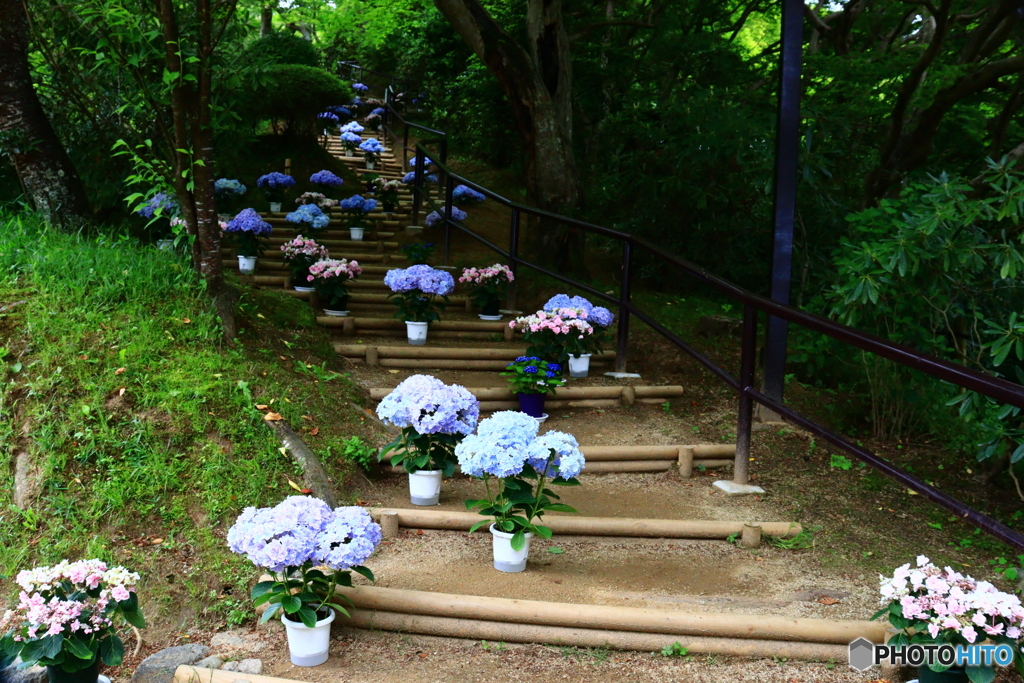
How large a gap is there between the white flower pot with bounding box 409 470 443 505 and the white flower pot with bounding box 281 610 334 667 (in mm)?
1142

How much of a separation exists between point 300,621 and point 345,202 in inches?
267

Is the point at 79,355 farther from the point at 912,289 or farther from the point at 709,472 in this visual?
the point at 912,289

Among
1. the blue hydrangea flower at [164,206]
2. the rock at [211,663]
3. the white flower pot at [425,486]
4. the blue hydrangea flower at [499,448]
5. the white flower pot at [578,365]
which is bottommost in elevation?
the rock at [211,663]

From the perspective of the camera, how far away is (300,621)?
281 centimetres

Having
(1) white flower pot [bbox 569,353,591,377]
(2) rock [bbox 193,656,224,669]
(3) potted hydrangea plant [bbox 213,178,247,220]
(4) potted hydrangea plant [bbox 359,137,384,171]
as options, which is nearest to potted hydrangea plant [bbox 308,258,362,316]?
(1) white flower pot [bbox 569,353,591,377]

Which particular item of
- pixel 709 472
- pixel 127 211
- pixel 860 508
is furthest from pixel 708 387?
pixel 127 211

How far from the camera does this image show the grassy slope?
11.5 feet

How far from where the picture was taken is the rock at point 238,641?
9.73ft

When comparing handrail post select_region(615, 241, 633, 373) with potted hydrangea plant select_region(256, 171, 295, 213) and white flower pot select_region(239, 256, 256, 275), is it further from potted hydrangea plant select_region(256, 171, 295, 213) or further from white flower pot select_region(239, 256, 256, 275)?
potted hydrangea plant select_region(256, 171, 295, 213)

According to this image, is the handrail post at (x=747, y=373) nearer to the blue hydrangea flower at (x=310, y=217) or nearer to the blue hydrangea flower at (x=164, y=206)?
the blue hydrangea flower at (x=164, y=206)

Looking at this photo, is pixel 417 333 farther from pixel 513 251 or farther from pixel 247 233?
pixel 247 233

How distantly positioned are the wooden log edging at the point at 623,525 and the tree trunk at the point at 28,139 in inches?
136

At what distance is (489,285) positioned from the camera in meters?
6.74

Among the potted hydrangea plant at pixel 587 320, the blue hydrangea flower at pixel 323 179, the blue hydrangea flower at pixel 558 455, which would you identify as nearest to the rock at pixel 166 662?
the blue hydrangea flower at pixel 558 455
